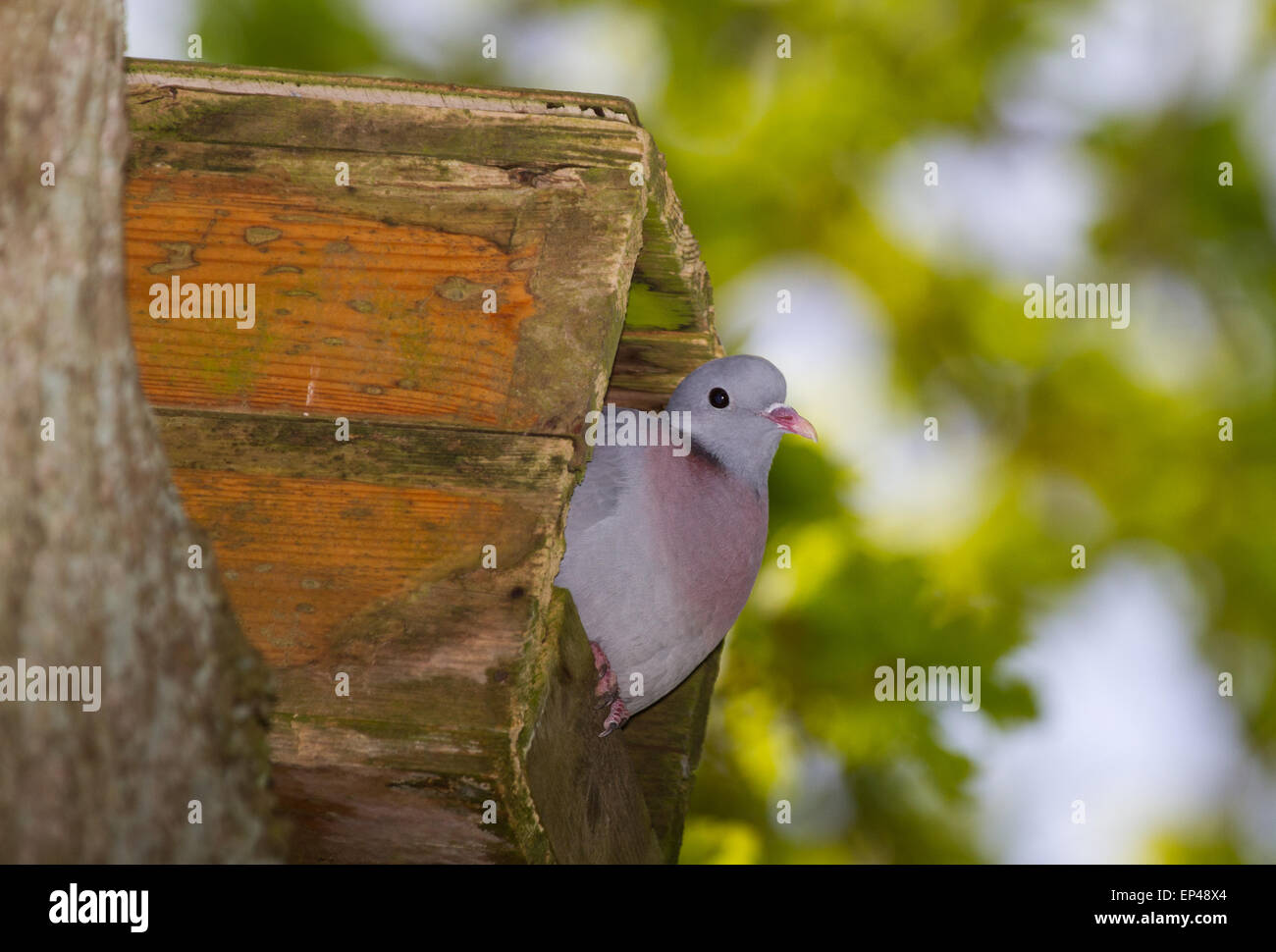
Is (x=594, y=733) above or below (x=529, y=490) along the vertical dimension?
below

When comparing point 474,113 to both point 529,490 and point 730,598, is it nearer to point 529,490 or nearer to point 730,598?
point 529,490

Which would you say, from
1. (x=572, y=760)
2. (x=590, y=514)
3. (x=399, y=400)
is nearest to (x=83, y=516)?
(x=399, y=400)

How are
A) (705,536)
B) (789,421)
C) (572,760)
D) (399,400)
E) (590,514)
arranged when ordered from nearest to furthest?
1. (399,400)
2. (572,760)
3. (590,514)
4. (705,536)
5. (789,421)

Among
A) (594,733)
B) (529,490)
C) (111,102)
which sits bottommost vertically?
(594,733)

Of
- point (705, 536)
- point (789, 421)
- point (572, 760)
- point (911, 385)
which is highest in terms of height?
point (911, 385)

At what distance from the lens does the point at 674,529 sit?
2.57 metres

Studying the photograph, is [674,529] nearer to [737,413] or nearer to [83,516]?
[737,413]

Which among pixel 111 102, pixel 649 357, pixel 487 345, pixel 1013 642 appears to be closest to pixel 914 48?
pixel 649 357

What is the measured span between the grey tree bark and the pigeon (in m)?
1.10

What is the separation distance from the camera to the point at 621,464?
256cm

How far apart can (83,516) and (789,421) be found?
187 cm

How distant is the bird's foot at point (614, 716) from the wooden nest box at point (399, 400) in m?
0.05

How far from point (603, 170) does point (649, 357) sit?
0.87 meters

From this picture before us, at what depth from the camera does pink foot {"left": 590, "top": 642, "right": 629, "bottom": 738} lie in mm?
2498
